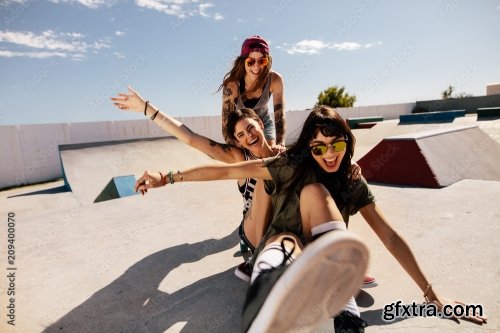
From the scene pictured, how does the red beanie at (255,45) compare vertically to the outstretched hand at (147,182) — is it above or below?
above

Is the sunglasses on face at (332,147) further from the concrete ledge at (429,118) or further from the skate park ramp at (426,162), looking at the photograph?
the concrete ledge at (429,118)

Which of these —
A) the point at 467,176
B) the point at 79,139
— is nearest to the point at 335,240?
the point at 467,176

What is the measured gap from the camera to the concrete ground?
1671 millimetres

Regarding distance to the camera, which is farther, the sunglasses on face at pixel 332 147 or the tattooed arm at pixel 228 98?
the tattooed arm at pixel 228 98

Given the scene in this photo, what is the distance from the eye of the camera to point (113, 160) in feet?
29.0

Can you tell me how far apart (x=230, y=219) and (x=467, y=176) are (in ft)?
12.6

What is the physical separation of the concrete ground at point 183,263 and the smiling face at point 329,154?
2.61ft

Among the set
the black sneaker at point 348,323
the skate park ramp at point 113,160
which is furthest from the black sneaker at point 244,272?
the skate park ramp at point 113,160

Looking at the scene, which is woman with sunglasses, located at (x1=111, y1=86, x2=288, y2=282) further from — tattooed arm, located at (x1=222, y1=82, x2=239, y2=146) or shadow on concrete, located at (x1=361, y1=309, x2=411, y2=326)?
shadow on concrete, located at (x1=361, y1=309, x2=411, y2=326)

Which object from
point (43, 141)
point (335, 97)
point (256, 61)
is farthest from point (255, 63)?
point (335, 97)

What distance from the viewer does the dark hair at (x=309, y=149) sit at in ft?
5.21

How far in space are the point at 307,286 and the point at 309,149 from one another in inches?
33.5

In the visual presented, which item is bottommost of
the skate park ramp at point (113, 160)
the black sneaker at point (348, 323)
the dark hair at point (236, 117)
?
the skate park ramp at point (113, 160)

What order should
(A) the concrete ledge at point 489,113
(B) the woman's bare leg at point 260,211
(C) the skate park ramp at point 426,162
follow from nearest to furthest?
(B) the woman's bare leg at point 260,211
(C) the skate park ramp at point 426,162
(A) the concrete ledge at point 489,113
